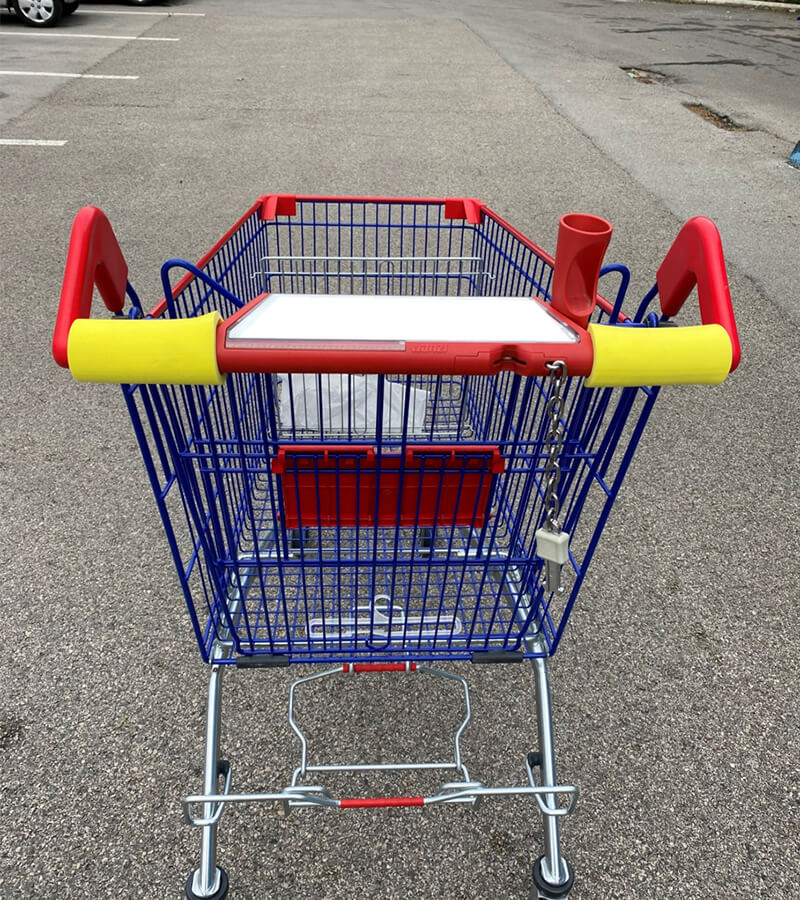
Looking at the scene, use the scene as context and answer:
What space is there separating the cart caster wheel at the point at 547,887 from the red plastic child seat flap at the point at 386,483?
79 centimetres

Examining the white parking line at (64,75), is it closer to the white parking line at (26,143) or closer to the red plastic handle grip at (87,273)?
the white parking line at (26,143)

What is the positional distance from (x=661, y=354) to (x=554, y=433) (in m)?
0.19

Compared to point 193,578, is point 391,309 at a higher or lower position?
higher

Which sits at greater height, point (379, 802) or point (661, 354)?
point (661, 354)

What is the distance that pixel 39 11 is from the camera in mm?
10117

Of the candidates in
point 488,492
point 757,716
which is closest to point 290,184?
point 488,492

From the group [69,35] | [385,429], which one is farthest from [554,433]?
[69,35]

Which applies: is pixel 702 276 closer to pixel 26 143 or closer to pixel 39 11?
pixel 26 143

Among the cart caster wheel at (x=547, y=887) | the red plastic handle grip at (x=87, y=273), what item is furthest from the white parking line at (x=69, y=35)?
the cart caster wheel at (x=547, y=887)

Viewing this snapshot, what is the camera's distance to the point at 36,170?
5125 millimetres

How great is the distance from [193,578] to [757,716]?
1.79 m

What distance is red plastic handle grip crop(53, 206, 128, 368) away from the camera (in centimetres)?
93

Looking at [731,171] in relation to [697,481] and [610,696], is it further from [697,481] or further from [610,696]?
[610,696]

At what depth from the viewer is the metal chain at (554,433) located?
0.90 metres
